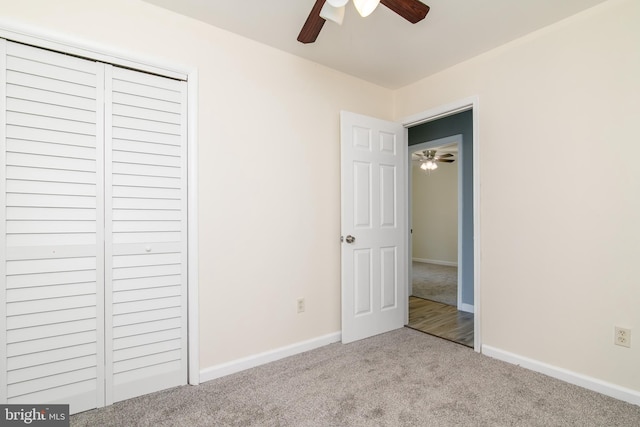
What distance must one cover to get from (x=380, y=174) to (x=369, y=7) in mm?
1806

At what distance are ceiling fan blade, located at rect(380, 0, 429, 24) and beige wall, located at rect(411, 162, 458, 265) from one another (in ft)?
20.5

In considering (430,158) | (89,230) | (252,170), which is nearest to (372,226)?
(252,170)

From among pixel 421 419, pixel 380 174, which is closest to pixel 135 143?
pixel 380 174

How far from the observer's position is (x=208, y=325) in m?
2.19

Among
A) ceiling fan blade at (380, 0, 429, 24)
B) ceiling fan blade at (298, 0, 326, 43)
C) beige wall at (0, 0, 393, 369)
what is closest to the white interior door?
beige wall at (0, 0, 393, 369)

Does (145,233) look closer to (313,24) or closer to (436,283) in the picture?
(313,24)

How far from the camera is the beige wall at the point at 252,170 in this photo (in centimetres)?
199

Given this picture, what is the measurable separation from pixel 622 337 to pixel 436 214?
19.2ft

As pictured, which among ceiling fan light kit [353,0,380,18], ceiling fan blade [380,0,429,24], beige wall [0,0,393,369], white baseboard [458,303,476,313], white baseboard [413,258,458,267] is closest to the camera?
ceiling fan light kit [353,0,380,18]

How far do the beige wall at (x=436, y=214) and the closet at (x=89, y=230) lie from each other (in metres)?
6.48

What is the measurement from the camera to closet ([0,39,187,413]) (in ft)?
5.43

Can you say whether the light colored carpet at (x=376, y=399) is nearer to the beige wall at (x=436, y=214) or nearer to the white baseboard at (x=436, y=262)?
the white baseboard at (x=436, y=262)
